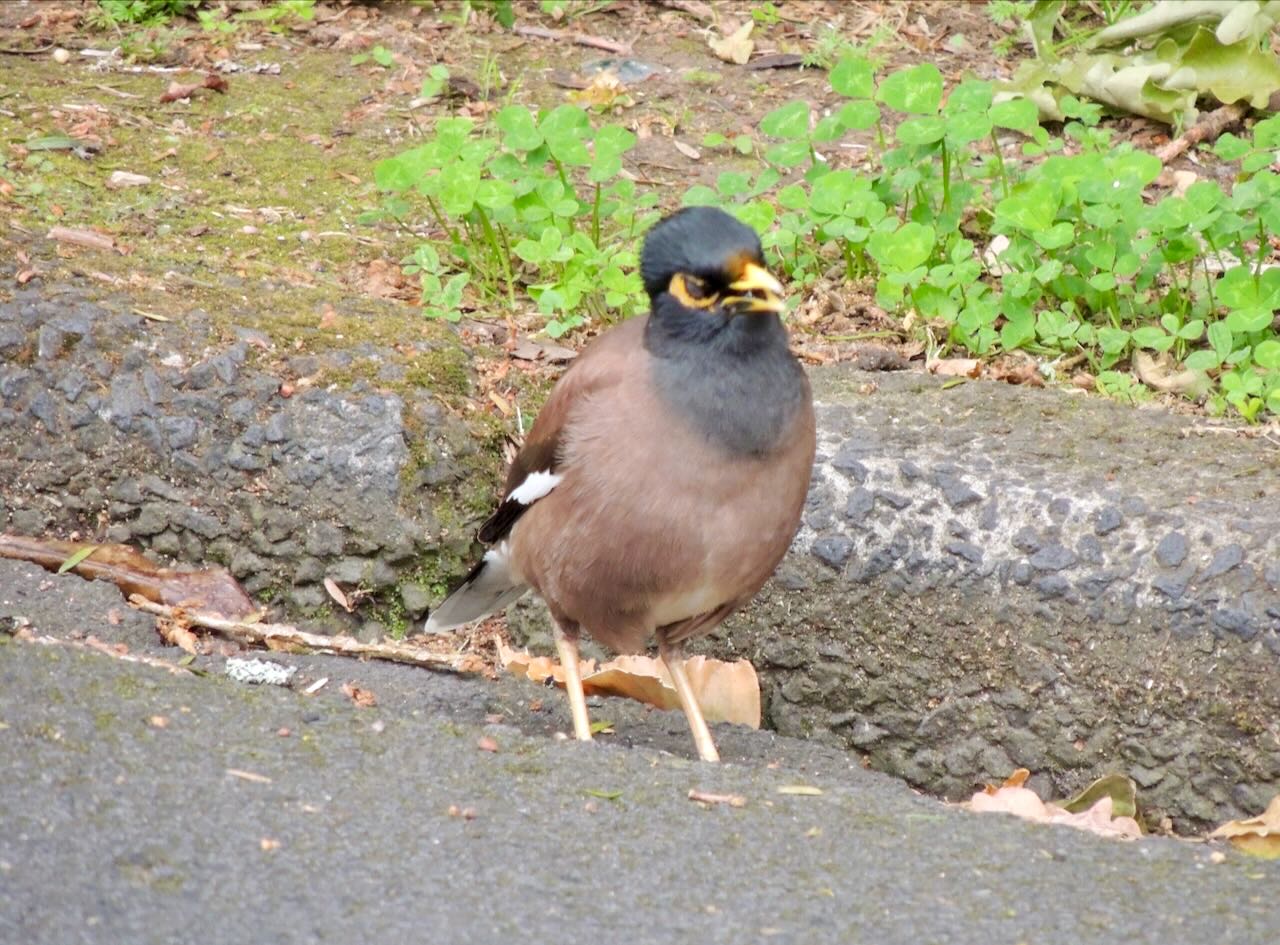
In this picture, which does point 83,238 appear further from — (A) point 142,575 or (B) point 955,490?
(B) point 955,490

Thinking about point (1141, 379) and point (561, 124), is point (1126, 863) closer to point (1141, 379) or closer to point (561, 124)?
point (1141, 379)

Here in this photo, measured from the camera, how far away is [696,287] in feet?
13.4

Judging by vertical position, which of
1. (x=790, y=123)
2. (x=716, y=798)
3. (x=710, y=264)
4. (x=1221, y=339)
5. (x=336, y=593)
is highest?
(x=710, y=264)

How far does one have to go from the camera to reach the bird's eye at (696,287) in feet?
13.3

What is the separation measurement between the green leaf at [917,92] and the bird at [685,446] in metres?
2.12

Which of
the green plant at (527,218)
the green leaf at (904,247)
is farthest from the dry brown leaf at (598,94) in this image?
the green leaf at (904,247)

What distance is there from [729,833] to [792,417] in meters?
1.19

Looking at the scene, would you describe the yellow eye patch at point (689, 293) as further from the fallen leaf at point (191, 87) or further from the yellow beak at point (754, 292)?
the fallen leaf at point (191, 87)

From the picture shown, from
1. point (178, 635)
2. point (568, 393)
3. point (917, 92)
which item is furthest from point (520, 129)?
point (178, 635)

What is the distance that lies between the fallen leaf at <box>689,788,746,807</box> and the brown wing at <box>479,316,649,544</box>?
1.12 meters

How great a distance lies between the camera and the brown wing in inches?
170

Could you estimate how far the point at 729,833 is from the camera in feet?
10.7

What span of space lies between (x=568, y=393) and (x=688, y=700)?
0.89m

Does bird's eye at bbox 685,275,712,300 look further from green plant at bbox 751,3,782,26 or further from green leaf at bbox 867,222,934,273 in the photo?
green plant at bbox 751,3,782,26
